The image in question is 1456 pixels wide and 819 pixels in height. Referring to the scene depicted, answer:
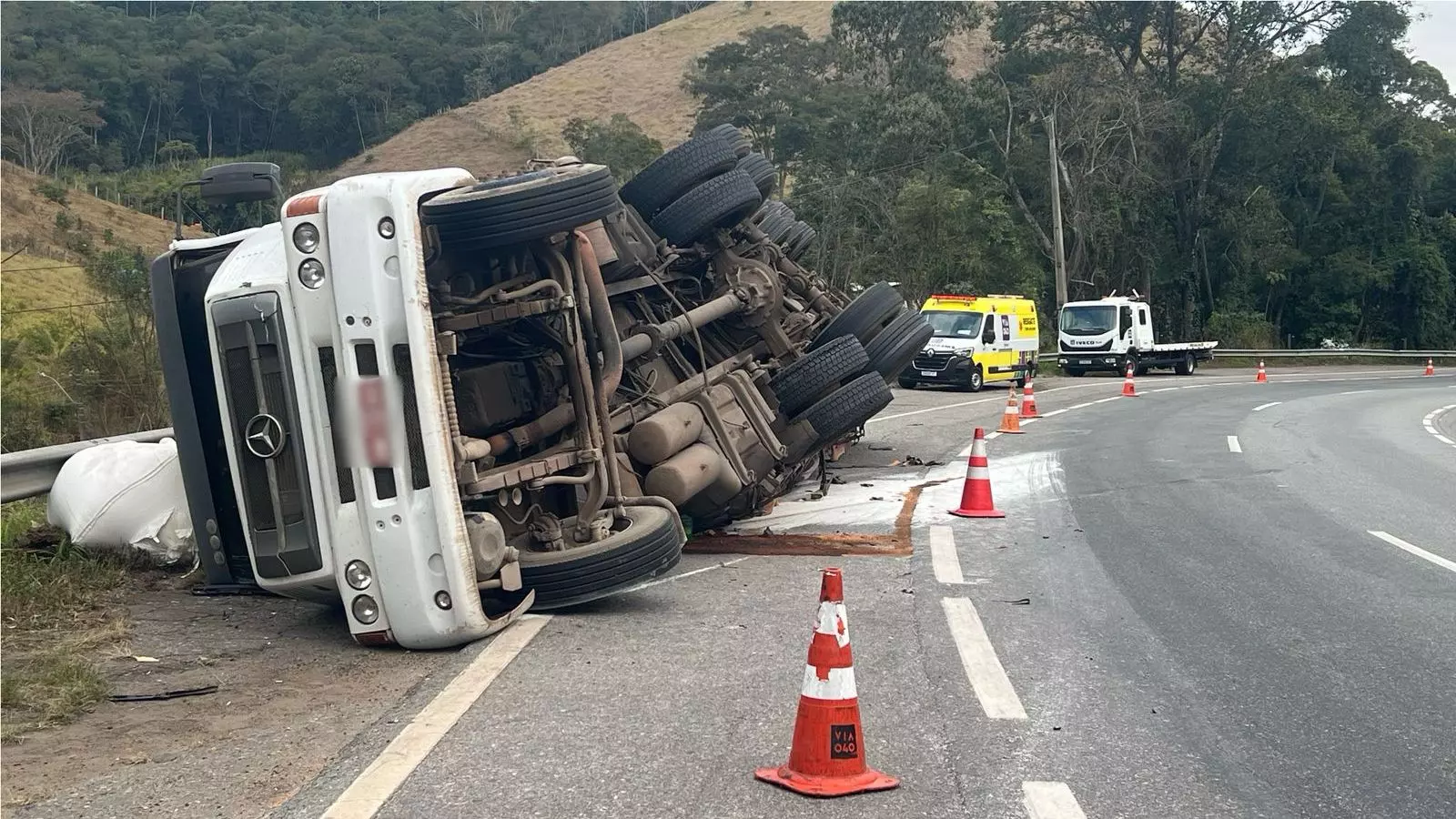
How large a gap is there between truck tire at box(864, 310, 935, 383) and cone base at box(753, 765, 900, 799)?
22.4 ft

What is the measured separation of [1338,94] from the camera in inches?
2002

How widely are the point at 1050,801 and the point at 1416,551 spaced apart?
6.37m

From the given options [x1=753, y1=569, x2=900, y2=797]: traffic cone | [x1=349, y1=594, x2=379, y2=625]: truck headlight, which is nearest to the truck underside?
[x1=349, y1=594, x2=379, y2=625]: truck headlight

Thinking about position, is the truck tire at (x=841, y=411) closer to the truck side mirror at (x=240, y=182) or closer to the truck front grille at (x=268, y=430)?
the truck side mirror at (x=240, y=182)

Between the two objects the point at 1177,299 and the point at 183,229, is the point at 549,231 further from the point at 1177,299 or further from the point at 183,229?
the point at 1177,299

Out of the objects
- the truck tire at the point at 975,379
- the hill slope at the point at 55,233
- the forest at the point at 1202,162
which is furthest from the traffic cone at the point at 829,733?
the forest at the point at 1202,162

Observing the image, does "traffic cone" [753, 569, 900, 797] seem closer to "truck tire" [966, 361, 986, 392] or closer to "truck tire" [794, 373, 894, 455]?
"truck tire" [794, 373, 894, 455]

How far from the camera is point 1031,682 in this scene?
5539mm

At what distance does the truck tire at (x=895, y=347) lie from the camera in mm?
11125

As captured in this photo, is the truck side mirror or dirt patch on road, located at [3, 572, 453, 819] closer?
dirt patch on road, located at [3, 572, 453, 819]

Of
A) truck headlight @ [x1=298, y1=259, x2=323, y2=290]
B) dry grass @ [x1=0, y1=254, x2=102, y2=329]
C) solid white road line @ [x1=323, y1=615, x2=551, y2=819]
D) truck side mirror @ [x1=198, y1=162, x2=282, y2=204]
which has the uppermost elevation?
dry grass @ [x1=0, y1=254, x2=102, y2=329]

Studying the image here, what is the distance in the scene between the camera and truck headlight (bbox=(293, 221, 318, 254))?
5762 millimetres

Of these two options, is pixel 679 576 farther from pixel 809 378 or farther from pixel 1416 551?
pixel 1416 551

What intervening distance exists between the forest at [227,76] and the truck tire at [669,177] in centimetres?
3483
